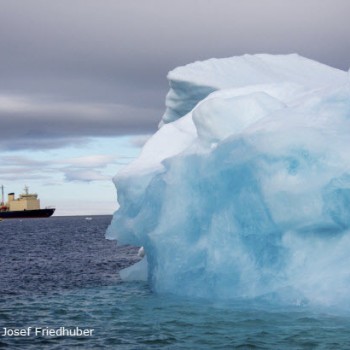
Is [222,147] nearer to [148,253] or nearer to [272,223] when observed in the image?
[272,223]

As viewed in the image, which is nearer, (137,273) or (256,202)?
(256,202)

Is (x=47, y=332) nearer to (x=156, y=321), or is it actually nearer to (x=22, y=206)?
(x=156, y=321)

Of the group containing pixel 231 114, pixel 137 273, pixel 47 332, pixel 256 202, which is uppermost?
pixel 231 114

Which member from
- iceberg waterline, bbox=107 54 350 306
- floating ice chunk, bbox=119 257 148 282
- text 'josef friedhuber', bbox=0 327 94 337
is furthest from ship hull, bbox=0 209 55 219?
text 'josef friedhuber', bbox=0 327 94 337

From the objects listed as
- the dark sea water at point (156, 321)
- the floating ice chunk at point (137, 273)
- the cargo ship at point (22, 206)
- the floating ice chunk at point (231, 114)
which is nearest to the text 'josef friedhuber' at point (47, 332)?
the dark sea water at point (156, 321)

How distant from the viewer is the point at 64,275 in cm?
2194

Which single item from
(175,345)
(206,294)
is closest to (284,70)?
(206,294)

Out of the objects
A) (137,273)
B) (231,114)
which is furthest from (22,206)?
(231,114)

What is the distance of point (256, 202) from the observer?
1365 cm

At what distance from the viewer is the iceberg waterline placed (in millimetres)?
12750

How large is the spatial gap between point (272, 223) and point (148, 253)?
13.2ft

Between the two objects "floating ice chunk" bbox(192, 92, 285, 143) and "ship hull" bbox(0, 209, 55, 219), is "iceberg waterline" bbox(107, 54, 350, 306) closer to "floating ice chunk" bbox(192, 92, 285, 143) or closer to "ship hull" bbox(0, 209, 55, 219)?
"floating ice chunk" bbox(192, 92, 285, 143)

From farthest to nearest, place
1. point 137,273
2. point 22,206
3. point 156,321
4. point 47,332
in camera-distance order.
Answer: point 22,206, point 137,273, point 156,321, point 47,332

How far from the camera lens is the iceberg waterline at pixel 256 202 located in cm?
1275
